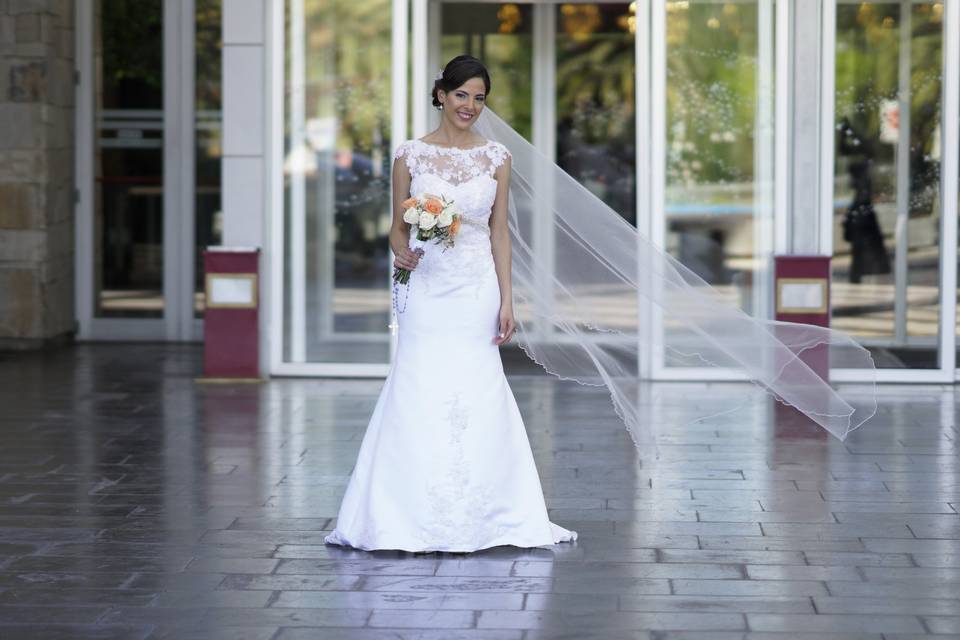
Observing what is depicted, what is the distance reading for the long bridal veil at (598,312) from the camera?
7.04m

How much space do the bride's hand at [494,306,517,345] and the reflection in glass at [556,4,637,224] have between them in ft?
25.1

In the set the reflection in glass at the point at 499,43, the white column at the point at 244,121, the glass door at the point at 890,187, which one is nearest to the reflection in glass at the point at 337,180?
the white column at the point at 244,121

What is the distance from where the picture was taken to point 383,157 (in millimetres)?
11625

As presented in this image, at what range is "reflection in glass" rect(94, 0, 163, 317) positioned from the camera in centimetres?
1402

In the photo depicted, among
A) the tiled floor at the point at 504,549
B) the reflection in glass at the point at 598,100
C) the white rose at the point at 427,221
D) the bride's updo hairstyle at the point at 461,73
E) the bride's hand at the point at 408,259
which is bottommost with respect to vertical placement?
the tiled floor at the point at 504,549

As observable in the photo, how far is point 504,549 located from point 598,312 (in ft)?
4.65

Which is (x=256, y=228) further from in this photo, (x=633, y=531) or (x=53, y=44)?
(x=633, y=531)

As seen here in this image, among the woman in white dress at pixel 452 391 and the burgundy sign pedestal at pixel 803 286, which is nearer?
the woman in white dress at pixel 452 391

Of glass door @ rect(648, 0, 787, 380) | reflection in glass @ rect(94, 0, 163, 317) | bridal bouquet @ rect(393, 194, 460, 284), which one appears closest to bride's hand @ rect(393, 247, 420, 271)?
bridal bouquet @ rect(393, 194, 460, 284)

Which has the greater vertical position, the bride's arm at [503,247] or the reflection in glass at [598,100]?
the reflection in glass at [598,100]

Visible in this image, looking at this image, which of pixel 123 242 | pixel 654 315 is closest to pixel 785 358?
pixel 654 315

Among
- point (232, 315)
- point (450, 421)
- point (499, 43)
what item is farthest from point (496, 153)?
point (499, 43)

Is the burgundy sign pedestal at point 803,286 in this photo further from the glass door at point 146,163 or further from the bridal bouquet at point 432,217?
the bridal bouquet at point 432,217

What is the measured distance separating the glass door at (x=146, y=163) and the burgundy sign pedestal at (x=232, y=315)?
2685 millimetres
